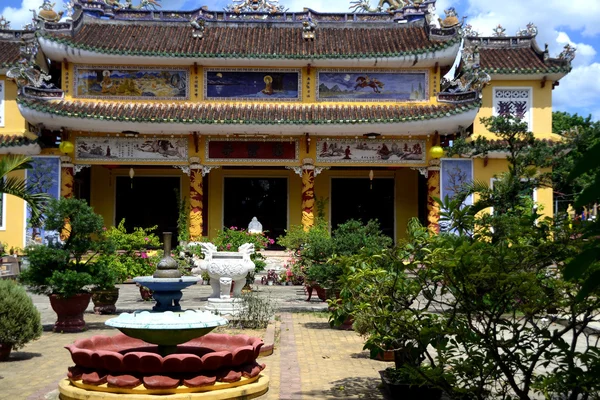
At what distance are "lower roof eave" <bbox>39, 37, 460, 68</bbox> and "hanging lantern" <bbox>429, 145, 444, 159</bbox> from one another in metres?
2.59

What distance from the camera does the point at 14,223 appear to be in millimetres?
20516

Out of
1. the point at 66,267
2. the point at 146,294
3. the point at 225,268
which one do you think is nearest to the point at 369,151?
the point at 146,294

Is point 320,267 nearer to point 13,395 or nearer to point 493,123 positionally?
point 493,123

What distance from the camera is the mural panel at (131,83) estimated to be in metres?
20.2

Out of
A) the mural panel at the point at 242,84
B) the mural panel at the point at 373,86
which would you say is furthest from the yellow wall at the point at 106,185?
the mural panel at the point at 373,86

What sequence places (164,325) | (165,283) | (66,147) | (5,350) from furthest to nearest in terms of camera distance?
(66,147) < (5,350) < (165,283) < (164,325)

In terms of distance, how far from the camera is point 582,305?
4859 millimetres

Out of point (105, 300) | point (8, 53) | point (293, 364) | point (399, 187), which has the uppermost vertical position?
point (8, 53)

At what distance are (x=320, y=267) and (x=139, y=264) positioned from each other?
5.23 m

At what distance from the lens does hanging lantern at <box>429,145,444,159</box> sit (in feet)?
64.1

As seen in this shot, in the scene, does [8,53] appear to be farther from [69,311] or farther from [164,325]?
[164,325]

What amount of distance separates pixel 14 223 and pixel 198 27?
27.2ft

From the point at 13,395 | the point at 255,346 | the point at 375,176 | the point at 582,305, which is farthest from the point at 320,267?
the point at 375,176

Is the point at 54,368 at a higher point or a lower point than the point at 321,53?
lower
